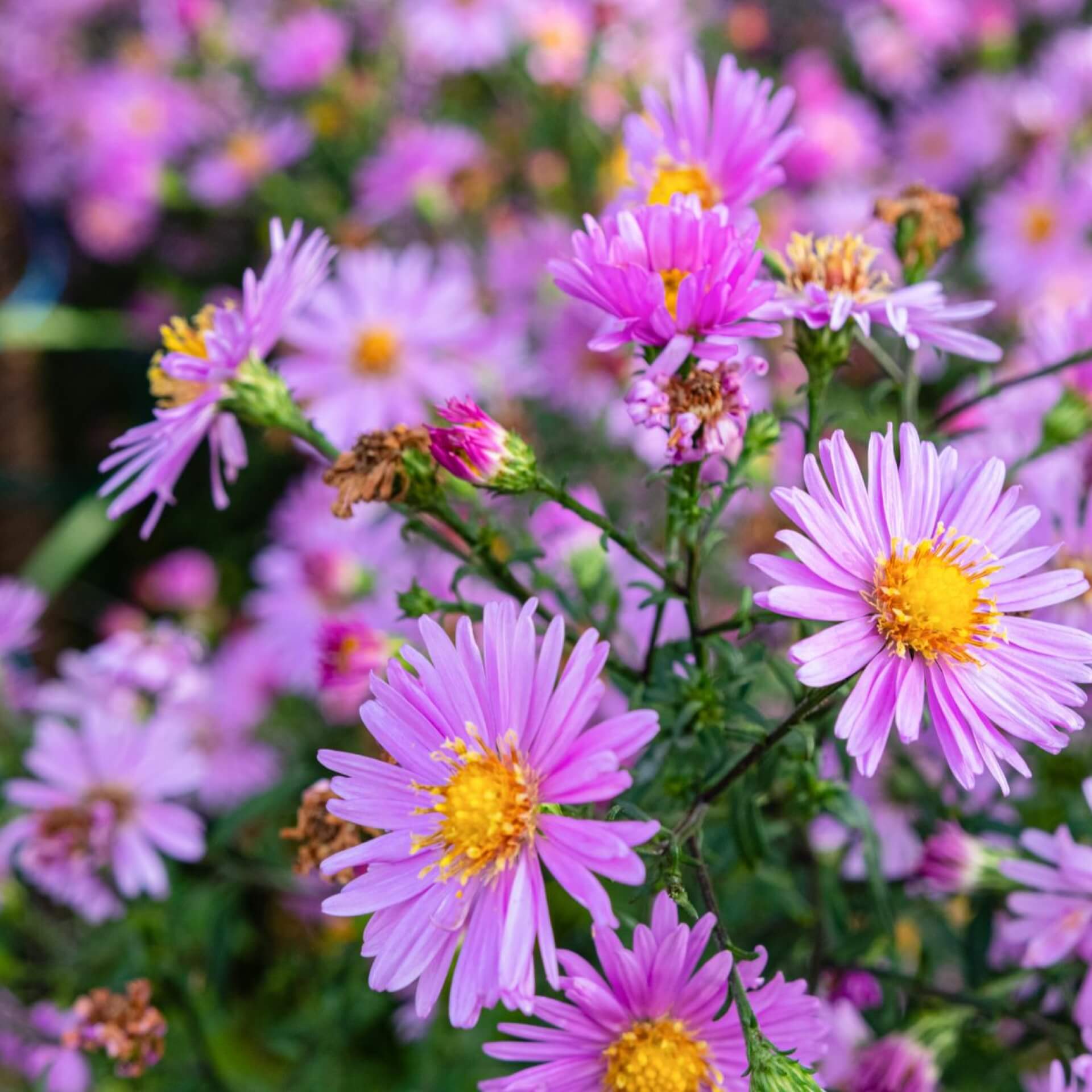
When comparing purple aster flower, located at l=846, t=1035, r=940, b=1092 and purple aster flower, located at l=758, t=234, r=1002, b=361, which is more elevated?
purple aster flower, located at l=758, t=234, r=1002, b=361

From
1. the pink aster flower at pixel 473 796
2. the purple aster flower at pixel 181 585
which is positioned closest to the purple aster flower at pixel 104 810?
the pink aster flower at pixel 473 796

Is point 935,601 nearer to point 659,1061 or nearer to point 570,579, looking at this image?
point 659,1061

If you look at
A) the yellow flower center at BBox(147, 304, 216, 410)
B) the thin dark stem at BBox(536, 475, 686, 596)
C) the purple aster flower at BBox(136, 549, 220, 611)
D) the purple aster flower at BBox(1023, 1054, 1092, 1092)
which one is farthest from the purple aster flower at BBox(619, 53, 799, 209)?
the purple aster flower at BBox(136, 549, 220, 611)

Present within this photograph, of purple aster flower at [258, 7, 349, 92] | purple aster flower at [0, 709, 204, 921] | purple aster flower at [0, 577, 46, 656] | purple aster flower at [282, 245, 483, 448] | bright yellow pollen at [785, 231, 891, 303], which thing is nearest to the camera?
bright yellow pollen at [785, 231, 891, 303]

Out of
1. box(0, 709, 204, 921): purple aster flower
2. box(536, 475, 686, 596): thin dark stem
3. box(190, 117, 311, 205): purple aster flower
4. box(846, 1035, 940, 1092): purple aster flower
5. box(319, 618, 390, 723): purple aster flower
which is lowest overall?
box(0, 709, 204, 921): purple aster flower

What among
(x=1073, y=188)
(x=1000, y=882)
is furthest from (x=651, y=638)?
(x=1073, y=188)

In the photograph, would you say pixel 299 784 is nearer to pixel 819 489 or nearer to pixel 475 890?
pixel 475 890

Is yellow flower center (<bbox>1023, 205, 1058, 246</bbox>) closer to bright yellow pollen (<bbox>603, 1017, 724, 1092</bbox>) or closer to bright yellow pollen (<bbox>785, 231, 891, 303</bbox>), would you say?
bright yellow pollen (<bbox>785, 231, 891, 303</bbox>)
